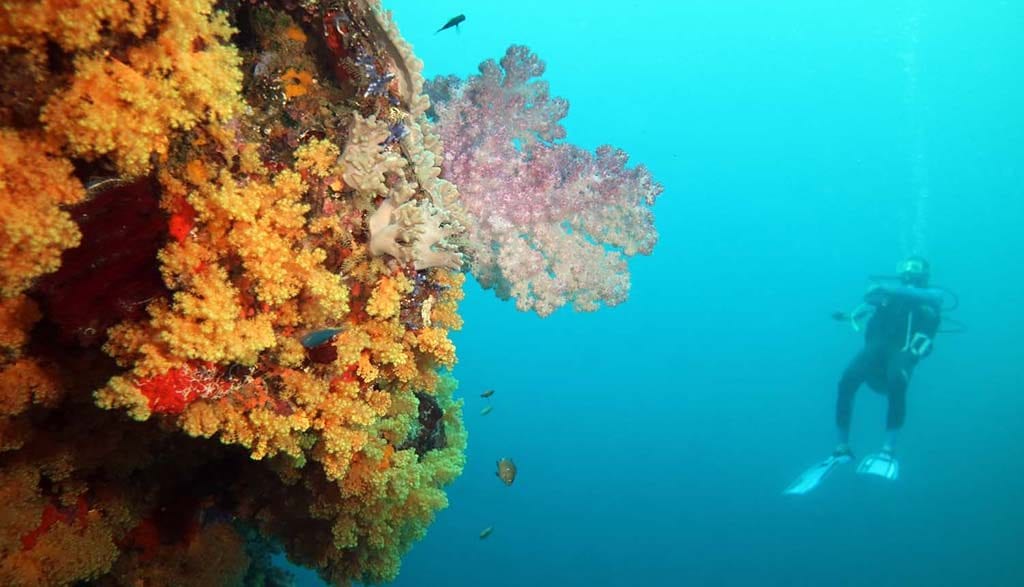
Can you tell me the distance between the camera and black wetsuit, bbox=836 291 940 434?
14.4m

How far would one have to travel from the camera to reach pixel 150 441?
302 centimetres

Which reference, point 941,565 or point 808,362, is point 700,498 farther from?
point 808,362

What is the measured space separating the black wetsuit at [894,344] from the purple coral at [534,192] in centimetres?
1252

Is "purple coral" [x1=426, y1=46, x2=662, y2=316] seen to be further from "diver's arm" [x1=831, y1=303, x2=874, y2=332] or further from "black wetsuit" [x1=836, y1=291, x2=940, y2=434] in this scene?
"black wetsuit" [x1=836, y1=291, x2=940, y2=434]

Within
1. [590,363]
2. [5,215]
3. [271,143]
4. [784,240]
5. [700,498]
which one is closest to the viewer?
[5,215]

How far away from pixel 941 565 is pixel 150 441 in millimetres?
48077

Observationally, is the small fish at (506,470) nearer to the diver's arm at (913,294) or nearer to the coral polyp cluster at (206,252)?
the coral polyp cluster at (206,252)

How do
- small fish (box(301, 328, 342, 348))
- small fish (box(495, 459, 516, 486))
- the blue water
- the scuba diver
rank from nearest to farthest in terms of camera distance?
small fish (box(301, 328, 342, 348))
small fish (box(495, 459, 516, 486))
the scuba diver
the blue water

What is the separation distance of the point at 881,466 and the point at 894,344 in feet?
11.1

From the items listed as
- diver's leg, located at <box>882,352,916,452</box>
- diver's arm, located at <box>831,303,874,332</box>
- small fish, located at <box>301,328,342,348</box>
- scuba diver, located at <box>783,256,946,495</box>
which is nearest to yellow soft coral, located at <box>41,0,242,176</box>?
small fish, located at <box>301,328,342,348</box>

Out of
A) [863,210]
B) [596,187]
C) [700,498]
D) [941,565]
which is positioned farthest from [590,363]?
[596,187]

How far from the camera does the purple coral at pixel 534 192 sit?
210 inches

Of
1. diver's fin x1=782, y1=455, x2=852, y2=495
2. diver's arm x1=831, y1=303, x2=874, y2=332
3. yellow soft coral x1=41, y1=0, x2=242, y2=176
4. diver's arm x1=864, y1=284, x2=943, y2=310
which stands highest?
diver's arm x1=864, y1=284, x2=943, y2=310

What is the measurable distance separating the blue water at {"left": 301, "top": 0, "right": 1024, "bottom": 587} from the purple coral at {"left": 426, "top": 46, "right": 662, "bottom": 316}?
1345 inches
